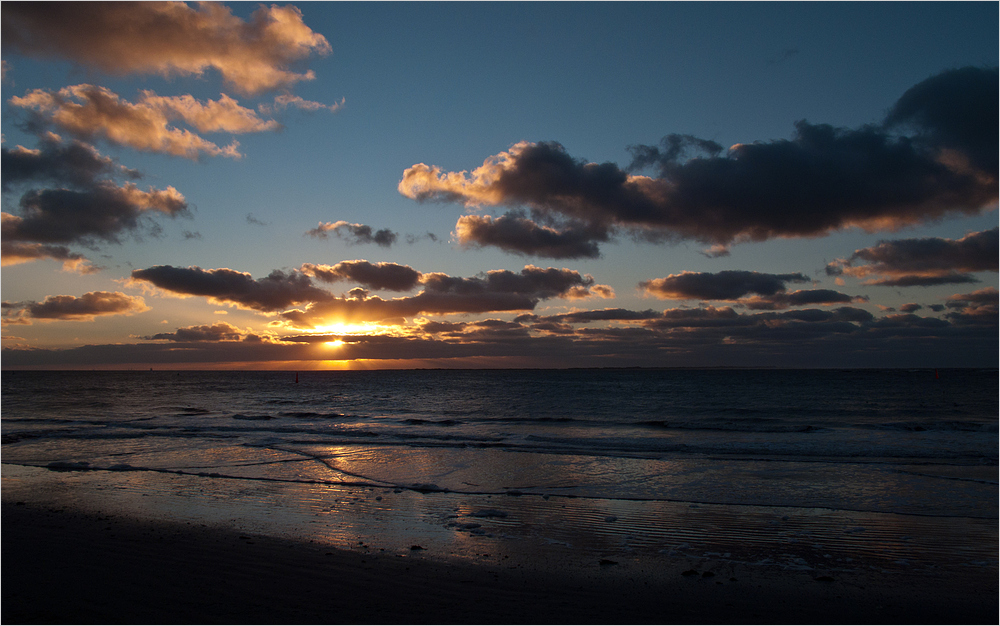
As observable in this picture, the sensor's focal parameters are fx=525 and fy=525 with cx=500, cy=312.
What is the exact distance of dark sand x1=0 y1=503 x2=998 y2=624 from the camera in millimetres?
5562

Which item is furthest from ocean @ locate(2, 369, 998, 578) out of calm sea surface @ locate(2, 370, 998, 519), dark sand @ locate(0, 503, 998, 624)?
dark sand @ locate(0, 503, 998, 624)

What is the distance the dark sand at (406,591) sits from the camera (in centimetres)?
556

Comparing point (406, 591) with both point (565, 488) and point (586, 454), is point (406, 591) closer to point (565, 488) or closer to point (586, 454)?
point (565, 488)

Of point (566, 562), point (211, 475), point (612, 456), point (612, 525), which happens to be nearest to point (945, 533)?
point (612, 525)

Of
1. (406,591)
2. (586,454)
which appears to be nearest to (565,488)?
(586,454)

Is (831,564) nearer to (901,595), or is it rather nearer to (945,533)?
(901,595)

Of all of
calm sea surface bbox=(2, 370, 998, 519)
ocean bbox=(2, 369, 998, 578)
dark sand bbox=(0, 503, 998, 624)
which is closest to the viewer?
dark sand bbox=(0, 503, 998, 624)

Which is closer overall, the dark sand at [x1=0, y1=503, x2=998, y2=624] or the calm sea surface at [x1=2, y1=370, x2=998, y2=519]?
the dark sand at [x1=0, y1=503, x2=998, y2=624]

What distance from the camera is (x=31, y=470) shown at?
14086mm

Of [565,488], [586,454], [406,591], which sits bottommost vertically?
[586,454]

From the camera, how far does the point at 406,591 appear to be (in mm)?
6105

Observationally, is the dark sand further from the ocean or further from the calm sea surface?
the calm sea surface

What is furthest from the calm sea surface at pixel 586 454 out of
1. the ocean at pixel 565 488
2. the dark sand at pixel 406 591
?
the dark sand at pixel 406 591

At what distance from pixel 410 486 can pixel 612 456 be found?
313 inches
